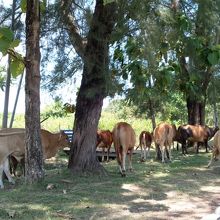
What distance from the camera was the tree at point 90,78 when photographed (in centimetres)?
989

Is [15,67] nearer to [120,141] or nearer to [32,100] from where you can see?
[32,100]

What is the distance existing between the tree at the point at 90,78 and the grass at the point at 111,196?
497 millimetres

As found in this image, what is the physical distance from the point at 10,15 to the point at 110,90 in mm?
3730

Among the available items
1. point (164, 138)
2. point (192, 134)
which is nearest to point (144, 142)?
Result: point (164, 138)

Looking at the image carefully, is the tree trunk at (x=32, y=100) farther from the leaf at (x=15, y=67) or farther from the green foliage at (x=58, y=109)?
the green foliage at (x=58, y=109)

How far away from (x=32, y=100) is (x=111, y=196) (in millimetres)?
2383

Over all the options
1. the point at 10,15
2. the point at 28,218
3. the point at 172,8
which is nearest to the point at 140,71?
the point at 172,8

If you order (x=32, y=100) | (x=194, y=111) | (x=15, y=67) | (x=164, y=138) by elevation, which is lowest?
→ (x=164, y=138)

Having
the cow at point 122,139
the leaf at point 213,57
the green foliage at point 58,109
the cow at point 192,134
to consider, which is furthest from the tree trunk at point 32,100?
the cow at point 192,134

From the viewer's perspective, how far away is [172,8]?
928 centimetres

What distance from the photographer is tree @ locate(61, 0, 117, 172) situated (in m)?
9.89

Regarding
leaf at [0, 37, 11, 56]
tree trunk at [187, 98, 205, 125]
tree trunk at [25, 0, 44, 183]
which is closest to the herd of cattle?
tree trunk at [25, 0, 44, 183]

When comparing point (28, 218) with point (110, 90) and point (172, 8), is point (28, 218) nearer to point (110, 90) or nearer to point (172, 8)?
point (110, 90)

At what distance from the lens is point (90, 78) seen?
10.4 m
